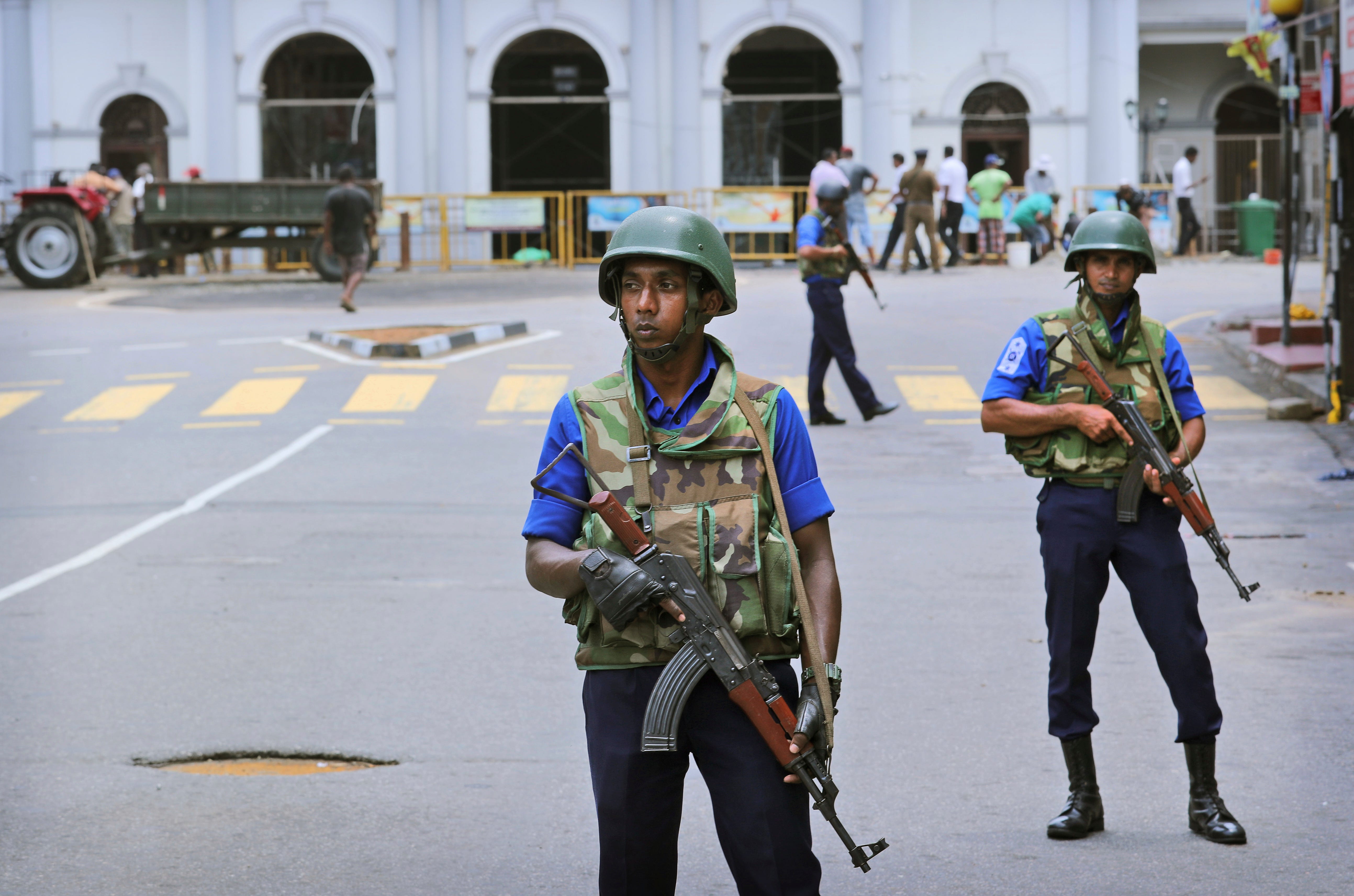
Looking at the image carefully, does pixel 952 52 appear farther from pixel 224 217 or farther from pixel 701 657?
pixel 701 657

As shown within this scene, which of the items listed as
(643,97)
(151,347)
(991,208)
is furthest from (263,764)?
(643,97)

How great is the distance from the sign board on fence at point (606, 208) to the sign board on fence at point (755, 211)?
1519 mm

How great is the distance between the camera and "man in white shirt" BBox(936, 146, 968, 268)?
2753 centimetres

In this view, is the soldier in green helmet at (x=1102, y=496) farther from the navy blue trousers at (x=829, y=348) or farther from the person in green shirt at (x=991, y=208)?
the person in green shirt at (x=991, y=208)

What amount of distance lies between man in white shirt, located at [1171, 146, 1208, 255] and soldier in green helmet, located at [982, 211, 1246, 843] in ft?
88.9

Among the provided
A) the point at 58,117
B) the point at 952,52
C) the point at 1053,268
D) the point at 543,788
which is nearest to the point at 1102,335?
the point at 543,788

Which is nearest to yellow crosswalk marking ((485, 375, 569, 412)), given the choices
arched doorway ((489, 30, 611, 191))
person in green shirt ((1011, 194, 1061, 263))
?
person in green shirt ((1011, 194, 1061, 263))

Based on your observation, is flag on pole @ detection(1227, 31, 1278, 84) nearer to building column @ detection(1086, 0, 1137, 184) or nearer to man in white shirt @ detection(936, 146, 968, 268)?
man in white shirt @ detection(936, 146, 968, 268)

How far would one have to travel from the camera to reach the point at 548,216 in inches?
1257

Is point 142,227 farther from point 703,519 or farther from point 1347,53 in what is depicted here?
point 703,519

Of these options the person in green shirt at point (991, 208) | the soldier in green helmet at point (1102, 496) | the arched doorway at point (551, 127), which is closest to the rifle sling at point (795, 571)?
the soldier in green helmet at point (1102, 496)

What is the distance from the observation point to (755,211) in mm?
30656

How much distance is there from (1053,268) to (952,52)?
825cm

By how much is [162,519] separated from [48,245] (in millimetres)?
17777
